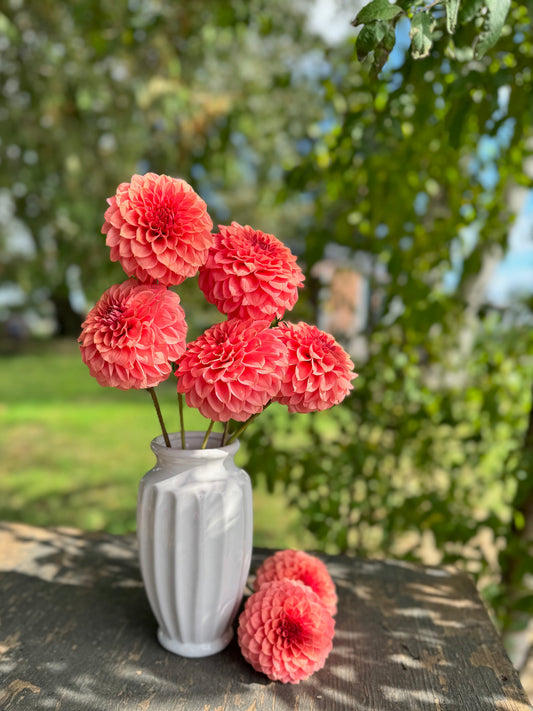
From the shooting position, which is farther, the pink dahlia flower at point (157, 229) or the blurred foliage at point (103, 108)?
the blurred foliage at point (103, 108)

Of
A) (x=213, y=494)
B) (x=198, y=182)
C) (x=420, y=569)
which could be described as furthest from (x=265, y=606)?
(x=198, y=182)

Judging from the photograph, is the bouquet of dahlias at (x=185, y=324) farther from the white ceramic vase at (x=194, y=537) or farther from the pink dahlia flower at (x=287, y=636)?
the pink dahlia flower at (x=287, y=636)

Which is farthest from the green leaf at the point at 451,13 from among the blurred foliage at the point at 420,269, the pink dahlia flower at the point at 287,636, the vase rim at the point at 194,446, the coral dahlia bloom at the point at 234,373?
the pink dahlia flower at the point at 287,636

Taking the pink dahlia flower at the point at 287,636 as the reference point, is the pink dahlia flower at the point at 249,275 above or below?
above

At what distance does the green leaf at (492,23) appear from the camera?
80cm

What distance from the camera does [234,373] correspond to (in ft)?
2.46

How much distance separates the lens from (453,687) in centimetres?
→ 88

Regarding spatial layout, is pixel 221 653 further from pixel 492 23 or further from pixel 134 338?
pixel 492 23

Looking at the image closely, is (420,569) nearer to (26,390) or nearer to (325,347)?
(325,347)

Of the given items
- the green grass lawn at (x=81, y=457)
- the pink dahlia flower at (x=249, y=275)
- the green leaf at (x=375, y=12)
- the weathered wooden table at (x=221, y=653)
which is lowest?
the green grass lawn at (x=81, y=457)

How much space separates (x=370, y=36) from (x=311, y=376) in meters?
0.47

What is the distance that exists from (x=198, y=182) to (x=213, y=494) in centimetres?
141

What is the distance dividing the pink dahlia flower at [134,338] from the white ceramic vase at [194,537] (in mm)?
164

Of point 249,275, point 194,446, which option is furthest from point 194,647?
point 249,275
